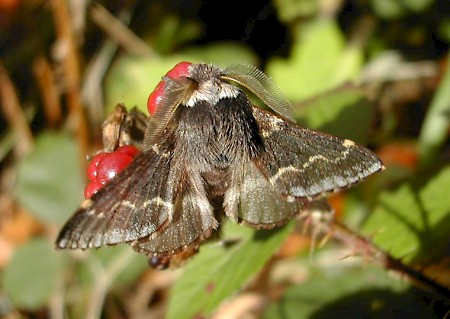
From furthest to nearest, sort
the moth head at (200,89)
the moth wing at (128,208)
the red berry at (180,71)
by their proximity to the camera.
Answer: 1. the red berry at (180,71)
2. the moth head at (200,89)
3. the moth wing at (128,208)

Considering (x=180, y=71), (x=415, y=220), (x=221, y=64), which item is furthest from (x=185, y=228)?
(x=221, y=64)

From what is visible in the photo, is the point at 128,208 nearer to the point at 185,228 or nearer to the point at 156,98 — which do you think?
the point at 185,228

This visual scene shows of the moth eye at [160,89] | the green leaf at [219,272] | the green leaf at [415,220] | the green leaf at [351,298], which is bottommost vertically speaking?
A: the green leaf at [351,298]

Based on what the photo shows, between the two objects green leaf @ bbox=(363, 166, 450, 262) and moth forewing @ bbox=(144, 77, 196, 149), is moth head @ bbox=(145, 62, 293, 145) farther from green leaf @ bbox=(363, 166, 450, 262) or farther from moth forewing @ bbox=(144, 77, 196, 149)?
green leaf @ bbox=(363, 166, 450, 262)

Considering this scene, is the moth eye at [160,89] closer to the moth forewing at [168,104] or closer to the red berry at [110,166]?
the moth forewing at [168,104]

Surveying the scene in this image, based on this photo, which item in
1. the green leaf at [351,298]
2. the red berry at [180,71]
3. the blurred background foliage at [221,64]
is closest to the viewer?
the red berry at [180,71]

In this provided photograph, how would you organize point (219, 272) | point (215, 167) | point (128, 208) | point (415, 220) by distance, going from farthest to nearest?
point (415, 220)
point (219, 272)
point (215, 167)
point (128, 208)

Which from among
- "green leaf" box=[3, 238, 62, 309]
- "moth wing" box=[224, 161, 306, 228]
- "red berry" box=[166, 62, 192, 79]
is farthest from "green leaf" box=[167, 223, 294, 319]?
"green leaf" box=[3, 238, 62, 309]

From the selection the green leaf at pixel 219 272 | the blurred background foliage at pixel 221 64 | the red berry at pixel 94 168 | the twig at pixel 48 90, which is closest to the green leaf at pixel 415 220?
the blurred background foliage at pixel 221 64
